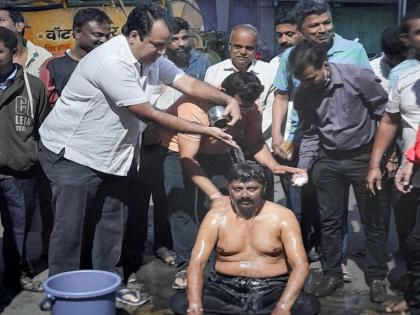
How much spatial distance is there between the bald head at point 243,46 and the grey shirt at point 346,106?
76 cm

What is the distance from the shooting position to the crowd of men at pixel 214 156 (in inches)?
153

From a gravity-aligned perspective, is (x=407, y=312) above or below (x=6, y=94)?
below

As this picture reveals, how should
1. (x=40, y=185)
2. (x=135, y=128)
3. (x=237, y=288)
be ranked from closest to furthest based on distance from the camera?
(x=237, y=288), (x=135, y=128), (x=40, y=185)

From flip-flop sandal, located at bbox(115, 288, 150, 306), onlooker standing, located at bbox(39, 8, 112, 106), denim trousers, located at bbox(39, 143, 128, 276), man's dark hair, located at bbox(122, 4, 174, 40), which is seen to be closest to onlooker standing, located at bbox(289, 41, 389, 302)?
man's dark hair, located at bbox(122, 4, 174, 40)

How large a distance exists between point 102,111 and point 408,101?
1.88m

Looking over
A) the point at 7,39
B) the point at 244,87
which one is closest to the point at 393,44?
the point at 244,87

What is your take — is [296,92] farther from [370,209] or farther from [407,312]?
[407,312]

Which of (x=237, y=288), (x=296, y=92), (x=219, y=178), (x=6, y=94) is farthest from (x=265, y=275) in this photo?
(x=6, y=94)

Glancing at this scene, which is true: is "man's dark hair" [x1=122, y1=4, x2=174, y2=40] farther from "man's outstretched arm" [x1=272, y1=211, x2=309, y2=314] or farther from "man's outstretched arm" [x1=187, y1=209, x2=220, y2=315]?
"man's outstretched arm" [x1=272, y1=211, x2=309, y2=314]

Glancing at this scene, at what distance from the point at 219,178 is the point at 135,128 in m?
0.84

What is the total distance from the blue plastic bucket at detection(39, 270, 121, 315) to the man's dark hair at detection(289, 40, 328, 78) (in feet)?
5.81

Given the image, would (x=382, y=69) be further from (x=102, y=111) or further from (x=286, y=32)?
(x=102, y=111)

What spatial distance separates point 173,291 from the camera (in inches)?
194

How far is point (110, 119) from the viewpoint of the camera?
4098 millimetres
